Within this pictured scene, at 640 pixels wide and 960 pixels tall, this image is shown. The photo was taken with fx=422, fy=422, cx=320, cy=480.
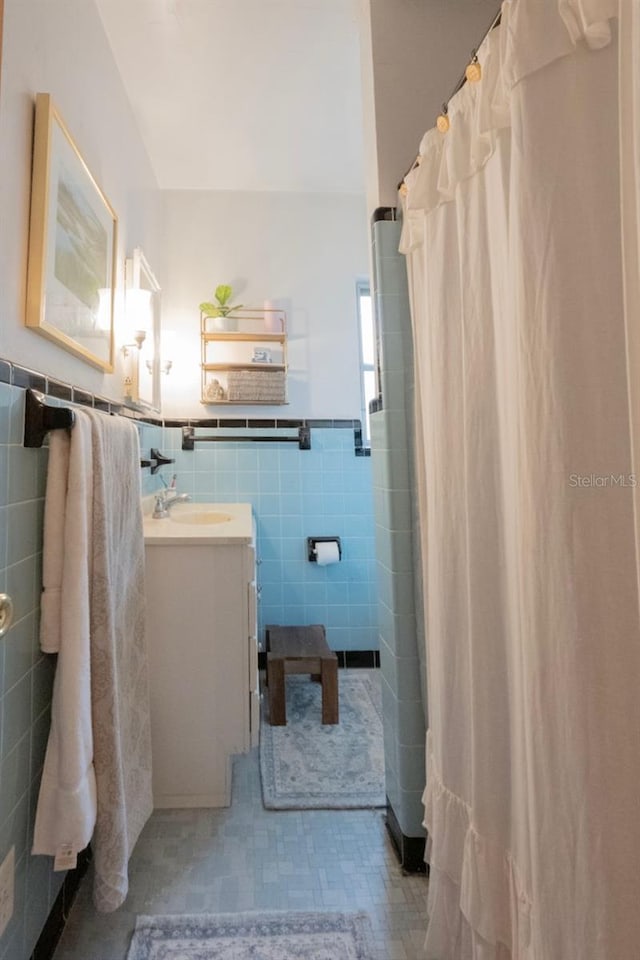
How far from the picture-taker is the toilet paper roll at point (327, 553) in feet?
7.96

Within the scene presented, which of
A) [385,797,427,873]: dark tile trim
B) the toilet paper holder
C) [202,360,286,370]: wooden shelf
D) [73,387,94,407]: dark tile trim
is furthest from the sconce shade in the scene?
[385,797,427,873]: dark tile trim

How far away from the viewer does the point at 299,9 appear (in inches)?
61.3

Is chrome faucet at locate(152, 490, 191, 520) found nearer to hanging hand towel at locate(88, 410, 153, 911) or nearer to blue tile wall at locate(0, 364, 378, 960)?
blue tile wall at locate(0, 364, 378, 960)

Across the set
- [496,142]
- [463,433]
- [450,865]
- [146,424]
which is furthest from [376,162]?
[450,865]

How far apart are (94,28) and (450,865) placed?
8.71 feet

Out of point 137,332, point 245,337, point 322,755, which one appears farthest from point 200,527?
point 245,337

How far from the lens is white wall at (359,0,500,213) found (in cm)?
135

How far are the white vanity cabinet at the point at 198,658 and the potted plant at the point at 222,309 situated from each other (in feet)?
5.16

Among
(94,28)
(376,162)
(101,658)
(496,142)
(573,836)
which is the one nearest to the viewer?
(573,836)

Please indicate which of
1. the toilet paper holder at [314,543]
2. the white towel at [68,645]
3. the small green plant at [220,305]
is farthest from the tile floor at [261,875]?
the small green plant at [220,305]

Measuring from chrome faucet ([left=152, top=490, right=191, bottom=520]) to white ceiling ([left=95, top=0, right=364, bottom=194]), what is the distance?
179 cm

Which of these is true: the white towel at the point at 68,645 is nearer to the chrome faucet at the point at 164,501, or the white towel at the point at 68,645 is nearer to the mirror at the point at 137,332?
the mirror at the point at 137,332

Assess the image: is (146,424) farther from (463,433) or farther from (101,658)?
(463,433)

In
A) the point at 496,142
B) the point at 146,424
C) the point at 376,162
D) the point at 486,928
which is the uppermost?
the point at 376,162
